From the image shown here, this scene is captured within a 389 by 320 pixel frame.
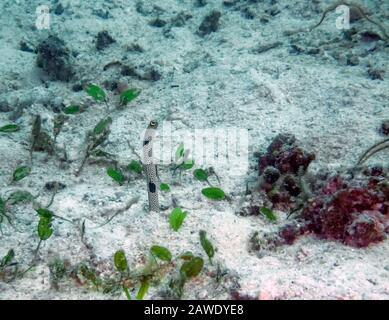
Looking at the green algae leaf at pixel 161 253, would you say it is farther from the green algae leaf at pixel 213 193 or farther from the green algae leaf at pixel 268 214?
the green algae leaf at pixel 268 214

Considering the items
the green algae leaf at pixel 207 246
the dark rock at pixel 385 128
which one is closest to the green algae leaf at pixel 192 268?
the green algae leaf at pixel 207 246

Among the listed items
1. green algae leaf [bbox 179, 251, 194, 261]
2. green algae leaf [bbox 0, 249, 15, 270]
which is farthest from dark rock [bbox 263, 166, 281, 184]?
green algae leaf [bbox 0, 249, 15, 270]

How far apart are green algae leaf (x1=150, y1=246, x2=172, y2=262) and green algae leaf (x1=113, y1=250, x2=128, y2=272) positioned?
0.20 meters

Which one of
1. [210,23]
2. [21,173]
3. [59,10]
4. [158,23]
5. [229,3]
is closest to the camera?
[21,173]

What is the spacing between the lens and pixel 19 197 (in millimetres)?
3307

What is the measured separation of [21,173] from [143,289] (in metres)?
1.99

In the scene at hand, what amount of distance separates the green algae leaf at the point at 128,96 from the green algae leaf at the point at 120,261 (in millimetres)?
2692

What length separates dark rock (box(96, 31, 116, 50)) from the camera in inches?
258

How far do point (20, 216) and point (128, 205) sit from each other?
36.8 inches

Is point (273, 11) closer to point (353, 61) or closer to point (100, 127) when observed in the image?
point (353, 61)

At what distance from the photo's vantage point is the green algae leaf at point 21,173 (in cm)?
365

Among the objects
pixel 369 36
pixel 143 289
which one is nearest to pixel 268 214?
pixel 143 289

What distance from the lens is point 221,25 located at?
270 inches
